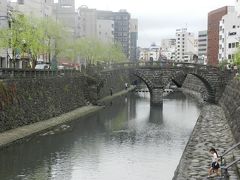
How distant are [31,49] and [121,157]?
24274 mm

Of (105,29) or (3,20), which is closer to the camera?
(3,20)

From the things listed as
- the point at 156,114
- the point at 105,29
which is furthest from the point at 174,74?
the point at 105,29

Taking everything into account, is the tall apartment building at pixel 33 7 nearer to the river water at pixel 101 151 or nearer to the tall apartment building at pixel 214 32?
the river water at pixel 101 151

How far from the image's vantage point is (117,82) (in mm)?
99812

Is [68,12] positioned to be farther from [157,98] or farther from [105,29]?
[157,98]

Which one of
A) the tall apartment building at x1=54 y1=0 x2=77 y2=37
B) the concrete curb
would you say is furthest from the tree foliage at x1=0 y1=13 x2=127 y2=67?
the tall apartment building at x1=54 y1=0 x2=77 y2=37

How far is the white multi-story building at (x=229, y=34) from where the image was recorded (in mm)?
101062

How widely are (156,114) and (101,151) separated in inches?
1185

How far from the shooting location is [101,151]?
121ft

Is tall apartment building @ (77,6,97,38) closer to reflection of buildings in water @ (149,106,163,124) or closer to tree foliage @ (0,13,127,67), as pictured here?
tree foliage @ (0,13,127,67)

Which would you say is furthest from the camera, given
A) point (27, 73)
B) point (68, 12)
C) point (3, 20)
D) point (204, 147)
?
point (68, 12)

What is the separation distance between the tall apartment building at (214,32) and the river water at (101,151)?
8216 cm

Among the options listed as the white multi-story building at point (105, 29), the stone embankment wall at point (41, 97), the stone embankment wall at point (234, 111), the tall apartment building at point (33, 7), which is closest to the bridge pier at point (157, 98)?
the stone embankment wall at point (41, 97)

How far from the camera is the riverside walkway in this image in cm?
2643
